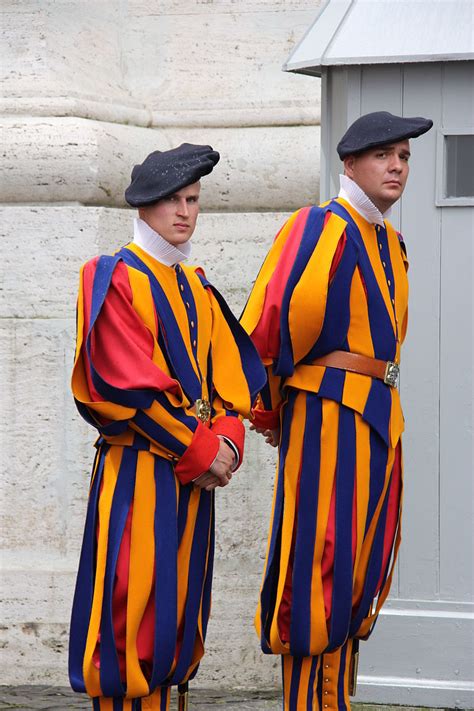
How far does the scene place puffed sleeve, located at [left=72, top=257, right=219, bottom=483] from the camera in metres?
3.78

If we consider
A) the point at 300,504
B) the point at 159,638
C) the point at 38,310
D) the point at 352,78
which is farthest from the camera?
the point at 38,310

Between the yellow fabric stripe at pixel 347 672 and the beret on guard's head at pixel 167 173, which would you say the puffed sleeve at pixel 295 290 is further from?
the yellow fabric stripe at pixel 347 672

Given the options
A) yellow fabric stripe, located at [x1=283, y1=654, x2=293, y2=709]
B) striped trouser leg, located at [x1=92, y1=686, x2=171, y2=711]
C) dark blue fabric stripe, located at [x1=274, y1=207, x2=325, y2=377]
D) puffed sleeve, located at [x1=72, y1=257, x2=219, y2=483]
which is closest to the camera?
puffed sleeve, located at [x1=72, y1=257, x2=219, y2=483]

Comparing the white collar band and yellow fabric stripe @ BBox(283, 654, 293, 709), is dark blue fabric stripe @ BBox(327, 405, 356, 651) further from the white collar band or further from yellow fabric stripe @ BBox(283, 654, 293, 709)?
the white collar band

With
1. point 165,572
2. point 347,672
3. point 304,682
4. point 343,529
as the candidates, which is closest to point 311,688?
point 304,682

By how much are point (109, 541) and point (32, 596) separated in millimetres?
1541

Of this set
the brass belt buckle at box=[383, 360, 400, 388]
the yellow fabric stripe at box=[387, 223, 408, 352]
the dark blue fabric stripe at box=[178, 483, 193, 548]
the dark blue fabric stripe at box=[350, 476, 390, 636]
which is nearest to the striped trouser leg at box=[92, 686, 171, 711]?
the dark blue fabric stripe at box=[178, 483, 193, 548]

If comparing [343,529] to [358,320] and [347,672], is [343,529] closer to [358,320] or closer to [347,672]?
[347,672]

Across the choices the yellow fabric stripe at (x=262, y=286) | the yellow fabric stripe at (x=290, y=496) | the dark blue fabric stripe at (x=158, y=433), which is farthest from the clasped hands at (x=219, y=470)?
the yellow fabric stripe at (x=262, y=286)

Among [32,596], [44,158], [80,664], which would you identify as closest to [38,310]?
[44,158]

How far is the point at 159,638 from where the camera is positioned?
3826mm

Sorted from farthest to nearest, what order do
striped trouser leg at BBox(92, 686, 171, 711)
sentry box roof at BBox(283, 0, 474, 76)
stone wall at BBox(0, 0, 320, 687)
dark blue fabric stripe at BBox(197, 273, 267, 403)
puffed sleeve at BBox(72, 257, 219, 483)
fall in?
stone wall at BBox(0, 0, 320, 687) → sentry box roof at BBox(283, 0, 474, 76) → dark blue fabric stripe at BBox(197, 273, 267, 403) → striped trouser leg at BBox(92, 686, 171, 711) → puffed sleeve at BBox(72, 257, 219, 483)

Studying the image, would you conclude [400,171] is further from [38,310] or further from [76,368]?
[38,310]

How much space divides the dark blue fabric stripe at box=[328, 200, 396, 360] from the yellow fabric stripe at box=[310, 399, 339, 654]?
22 centimetres
